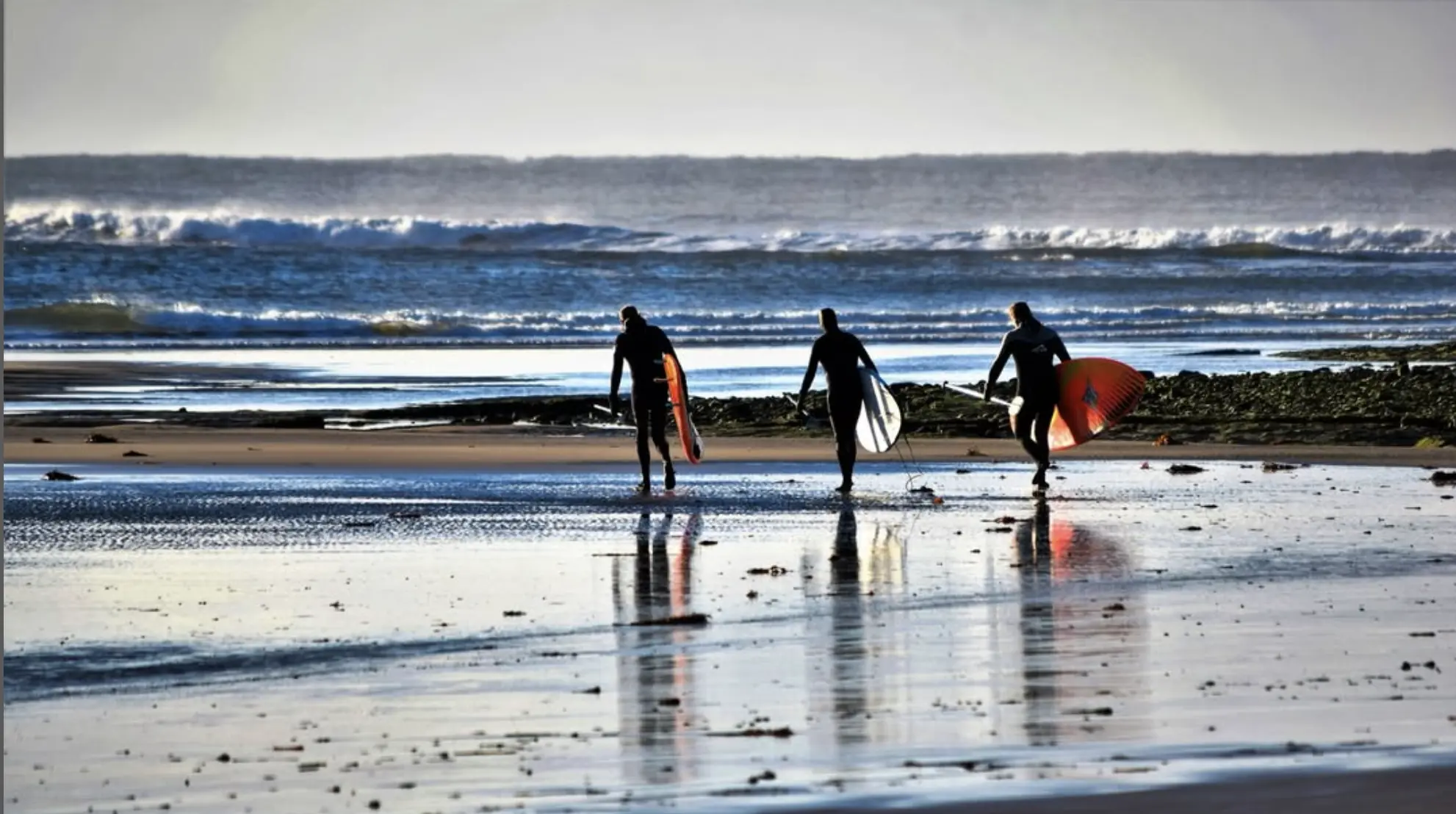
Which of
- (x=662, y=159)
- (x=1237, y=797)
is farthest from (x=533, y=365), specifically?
(x=662, y=159)

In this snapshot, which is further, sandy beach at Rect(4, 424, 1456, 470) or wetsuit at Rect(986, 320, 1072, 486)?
sandy beach at Rect(4, 424, 1456, 470)

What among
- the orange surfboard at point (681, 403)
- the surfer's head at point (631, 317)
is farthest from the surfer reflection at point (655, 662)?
the orange surfboard at point (681, 403)

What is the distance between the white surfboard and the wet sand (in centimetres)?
270

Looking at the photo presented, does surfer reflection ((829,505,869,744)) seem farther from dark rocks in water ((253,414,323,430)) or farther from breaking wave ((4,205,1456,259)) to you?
breaking wave ((4,205,1456,259))

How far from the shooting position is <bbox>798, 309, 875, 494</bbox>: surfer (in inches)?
750

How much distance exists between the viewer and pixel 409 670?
381 inches

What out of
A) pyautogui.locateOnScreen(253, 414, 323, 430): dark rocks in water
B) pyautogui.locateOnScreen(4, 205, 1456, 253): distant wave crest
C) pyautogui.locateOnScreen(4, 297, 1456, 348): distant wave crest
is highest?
pyautogui.locateOnScreen(4, 205, 1456, 253): distant wave crest

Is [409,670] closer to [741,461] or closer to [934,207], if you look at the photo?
[741,461]

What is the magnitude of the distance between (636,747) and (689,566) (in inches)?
209

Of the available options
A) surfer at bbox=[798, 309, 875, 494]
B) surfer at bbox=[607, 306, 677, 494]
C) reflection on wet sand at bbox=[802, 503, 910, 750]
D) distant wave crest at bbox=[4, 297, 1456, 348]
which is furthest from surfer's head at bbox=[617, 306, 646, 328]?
distant wave crest at bbox=[4, 297, 1456, 348]

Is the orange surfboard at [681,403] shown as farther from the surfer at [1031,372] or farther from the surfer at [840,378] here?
the surfer at [1031,372]

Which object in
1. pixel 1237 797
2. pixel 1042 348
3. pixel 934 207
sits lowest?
pixel 1237 797

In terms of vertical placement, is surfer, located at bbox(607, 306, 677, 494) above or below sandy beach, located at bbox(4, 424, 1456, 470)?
above

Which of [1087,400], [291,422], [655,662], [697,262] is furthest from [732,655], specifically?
[697,262]
